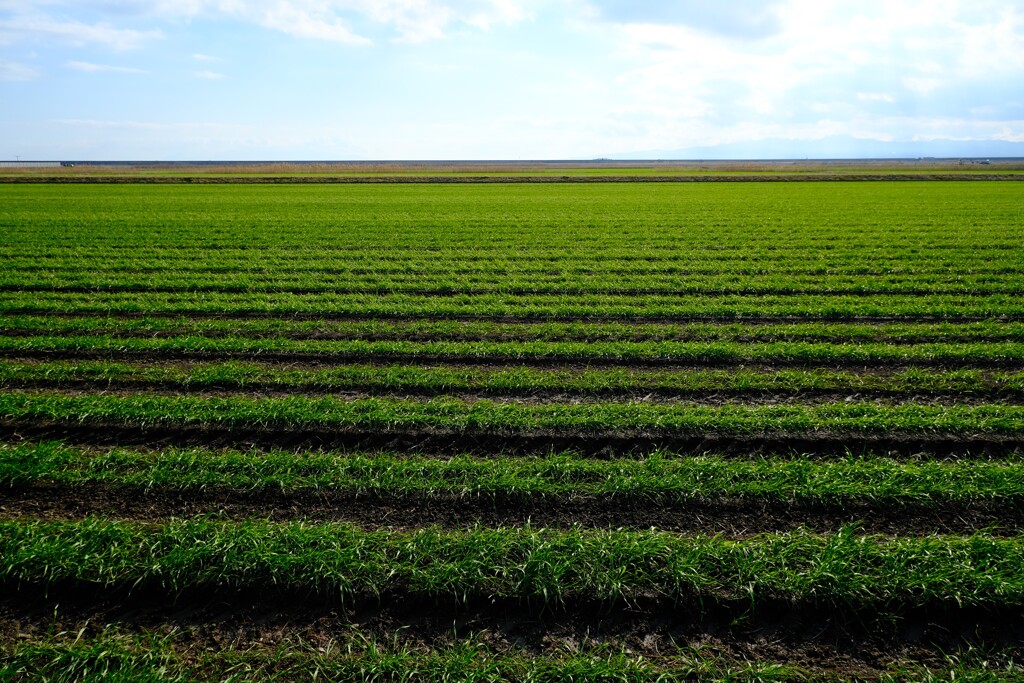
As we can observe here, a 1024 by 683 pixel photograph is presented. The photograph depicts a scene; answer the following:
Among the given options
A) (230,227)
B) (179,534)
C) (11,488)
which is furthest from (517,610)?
(230,227)

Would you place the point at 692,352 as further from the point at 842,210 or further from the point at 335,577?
the point at 842,210

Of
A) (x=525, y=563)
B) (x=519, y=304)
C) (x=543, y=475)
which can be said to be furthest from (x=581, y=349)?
(x=525, y=563)

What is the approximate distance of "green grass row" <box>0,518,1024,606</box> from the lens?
421 centimetres

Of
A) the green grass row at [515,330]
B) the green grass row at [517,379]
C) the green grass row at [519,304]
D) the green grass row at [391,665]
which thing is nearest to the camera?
the green grass row at [391,665]

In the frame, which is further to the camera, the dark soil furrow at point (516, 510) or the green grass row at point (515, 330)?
the green grass row at point (515, 330)

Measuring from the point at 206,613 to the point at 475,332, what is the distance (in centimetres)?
661

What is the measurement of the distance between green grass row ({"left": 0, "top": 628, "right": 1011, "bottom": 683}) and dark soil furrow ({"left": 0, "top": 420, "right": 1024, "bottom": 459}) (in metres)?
2.50

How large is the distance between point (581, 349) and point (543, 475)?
380 centimetres

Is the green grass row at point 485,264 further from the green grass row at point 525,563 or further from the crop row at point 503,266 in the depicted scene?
the green grass row at point 525,563

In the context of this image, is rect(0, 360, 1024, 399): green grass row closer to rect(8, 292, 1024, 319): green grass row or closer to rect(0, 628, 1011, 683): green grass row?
Result: rect(8, 292, 1024, 319): green grass row

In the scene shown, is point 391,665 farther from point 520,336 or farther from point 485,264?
point 485,264

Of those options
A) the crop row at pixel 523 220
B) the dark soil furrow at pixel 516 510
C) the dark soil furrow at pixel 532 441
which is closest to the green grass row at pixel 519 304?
the dark soil furrow at pixel 532 441

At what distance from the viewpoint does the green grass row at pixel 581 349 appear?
8.83 meters

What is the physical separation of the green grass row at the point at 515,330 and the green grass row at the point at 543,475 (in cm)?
415
